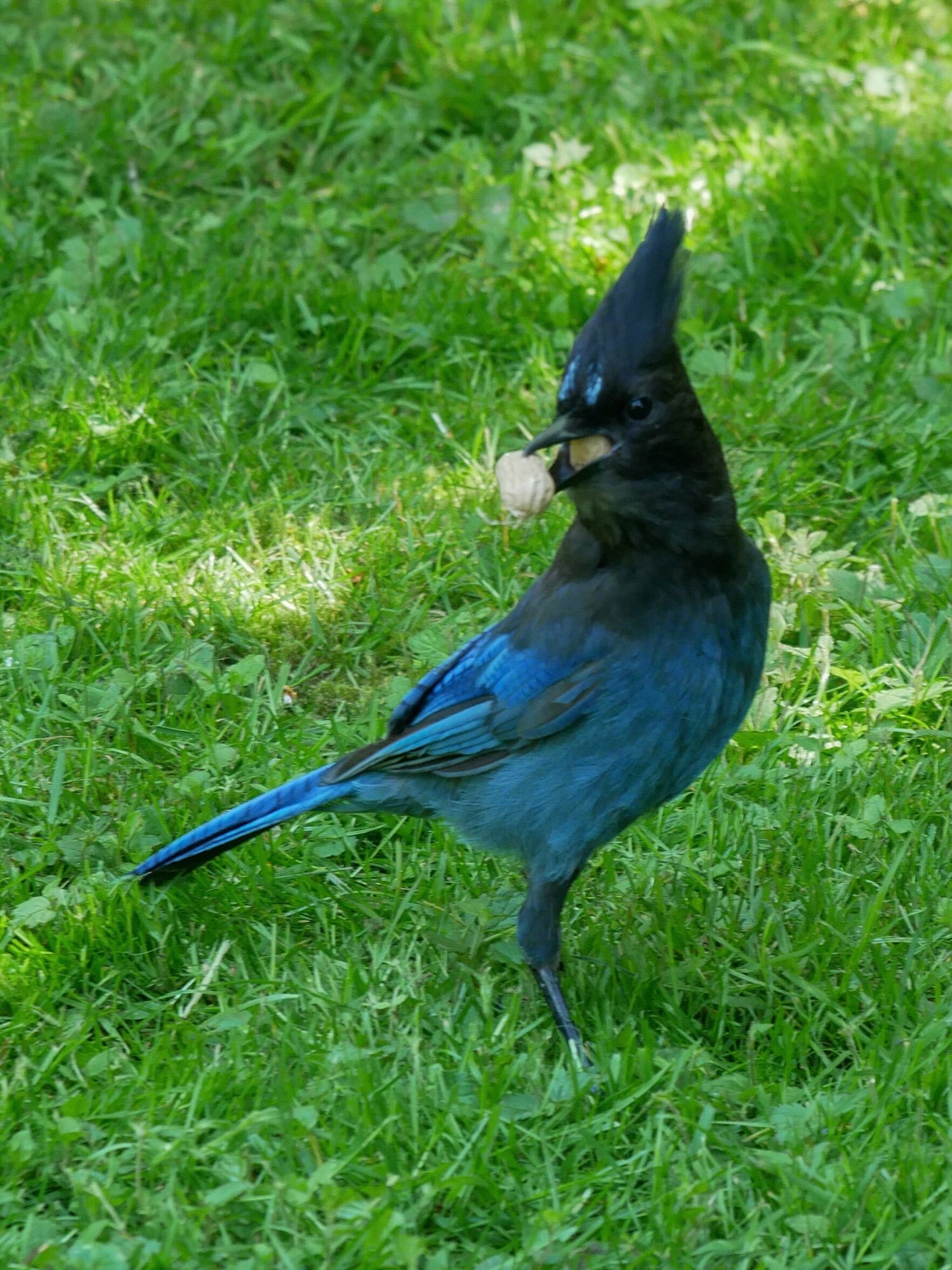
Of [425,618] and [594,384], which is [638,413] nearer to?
[594,384]

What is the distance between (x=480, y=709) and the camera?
9.86 feet

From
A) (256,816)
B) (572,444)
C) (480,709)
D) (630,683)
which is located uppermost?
(572,444)

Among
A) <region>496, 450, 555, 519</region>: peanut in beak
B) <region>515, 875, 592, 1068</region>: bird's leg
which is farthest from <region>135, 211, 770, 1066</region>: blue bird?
<region>496, 450, 555, 519</region>: peanut in beak

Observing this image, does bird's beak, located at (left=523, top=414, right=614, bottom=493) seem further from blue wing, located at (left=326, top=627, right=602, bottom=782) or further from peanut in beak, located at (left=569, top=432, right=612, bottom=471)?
blue wing, located at (left=326, top=627, right=602, bottom=782)

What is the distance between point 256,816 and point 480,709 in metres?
0.44

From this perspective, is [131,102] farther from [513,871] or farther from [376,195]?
[513,871]

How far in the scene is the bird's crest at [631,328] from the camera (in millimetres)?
2658

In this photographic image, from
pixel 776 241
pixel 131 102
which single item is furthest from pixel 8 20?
pixel 776 241

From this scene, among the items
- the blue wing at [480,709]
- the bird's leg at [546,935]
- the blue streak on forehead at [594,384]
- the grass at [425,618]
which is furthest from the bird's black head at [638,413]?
the grass at [425,618]

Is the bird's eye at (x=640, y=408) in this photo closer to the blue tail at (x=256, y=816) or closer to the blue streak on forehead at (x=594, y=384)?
the blue streak on forehead at (x=594, y=384)

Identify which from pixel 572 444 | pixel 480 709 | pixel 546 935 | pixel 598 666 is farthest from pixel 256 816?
pixel 572 444

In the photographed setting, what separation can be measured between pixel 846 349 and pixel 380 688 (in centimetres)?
166

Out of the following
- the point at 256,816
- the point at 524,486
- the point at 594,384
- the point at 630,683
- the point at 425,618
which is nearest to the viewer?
the point at 594,384

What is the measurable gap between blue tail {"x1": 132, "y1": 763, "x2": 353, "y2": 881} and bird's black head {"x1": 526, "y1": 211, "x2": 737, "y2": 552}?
2.30 feet
